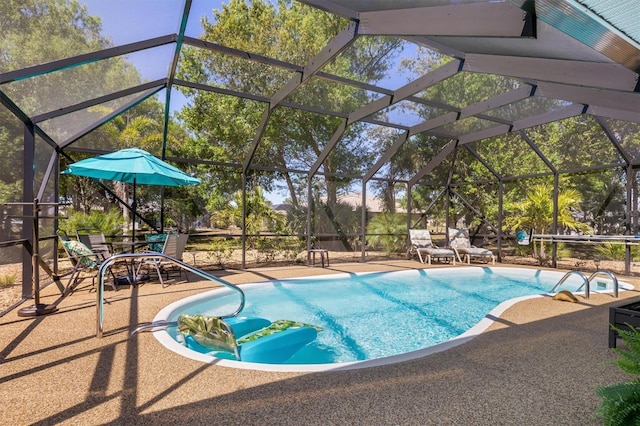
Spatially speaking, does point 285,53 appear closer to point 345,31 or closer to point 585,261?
point 345,31

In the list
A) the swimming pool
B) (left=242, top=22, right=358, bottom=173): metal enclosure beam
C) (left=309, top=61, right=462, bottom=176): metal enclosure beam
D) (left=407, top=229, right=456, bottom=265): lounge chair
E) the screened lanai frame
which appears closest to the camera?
the screened lanai frame

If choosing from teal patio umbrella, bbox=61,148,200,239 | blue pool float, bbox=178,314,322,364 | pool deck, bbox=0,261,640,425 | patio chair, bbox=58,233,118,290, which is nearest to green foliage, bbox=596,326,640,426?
pool deck, bbox=0,261,640,425

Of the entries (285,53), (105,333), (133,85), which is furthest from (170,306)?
(285,53)

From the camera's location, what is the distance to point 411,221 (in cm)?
1226

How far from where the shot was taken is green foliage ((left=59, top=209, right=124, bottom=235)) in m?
7.84

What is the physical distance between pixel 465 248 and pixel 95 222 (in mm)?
10013

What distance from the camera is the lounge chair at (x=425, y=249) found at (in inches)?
413

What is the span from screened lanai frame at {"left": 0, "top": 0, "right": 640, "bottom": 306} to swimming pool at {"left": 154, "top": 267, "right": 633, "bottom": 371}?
8.90ft

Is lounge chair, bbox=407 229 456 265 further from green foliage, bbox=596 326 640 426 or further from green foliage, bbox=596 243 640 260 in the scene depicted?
green foliage, bbox=596 326 640 426

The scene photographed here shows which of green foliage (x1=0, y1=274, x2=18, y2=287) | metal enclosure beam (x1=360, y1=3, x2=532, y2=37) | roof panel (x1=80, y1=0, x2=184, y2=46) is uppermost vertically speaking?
roof panel (x1=80, y1=0, x2=184, y2=46)

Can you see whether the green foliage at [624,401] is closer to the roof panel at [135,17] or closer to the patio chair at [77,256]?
the roof panel at [135,17]

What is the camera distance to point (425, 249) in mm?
10789

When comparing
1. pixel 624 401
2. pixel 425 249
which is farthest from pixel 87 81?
pixel 425 249

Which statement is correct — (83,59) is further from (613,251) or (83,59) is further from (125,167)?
(613,251)
